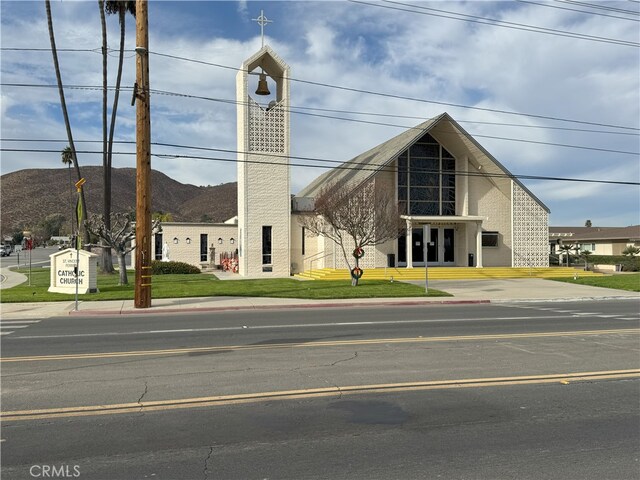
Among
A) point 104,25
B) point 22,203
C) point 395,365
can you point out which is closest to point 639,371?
point 395,365

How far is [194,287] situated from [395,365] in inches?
663

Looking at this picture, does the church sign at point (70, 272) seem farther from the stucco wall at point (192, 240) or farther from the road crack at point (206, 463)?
the road crack at point (206, 463)

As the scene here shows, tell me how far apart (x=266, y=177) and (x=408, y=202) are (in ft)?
30.8

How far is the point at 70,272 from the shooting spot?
71.3ft

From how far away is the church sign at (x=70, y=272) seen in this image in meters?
21.6

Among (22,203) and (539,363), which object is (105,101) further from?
(22,203)

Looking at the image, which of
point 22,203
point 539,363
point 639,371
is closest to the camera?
point 639,371

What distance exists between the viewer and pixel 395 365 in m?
8.26

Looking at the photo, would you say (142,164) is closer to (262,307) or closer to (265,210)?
(262,307)

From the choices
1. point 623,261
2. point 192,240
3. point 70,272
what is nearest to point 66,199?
point 192,240

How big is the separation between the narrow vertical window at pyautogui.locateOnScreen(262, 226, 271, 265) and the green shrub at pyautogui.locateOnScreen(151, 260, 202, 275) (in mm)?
6223

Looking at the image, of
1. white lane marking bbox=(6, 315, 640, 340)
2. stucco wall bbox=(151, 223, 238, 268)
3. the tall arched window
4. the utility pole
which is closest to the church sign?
the utility pole

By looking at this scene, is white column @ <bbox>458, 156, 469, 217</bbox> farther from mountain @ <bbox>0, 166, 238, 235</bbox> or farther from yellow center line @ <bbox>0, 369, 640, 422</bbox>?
mountain @ <bbox>0, 166, 238, 235</bbox>

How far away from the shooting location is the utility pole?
56.7 ft
